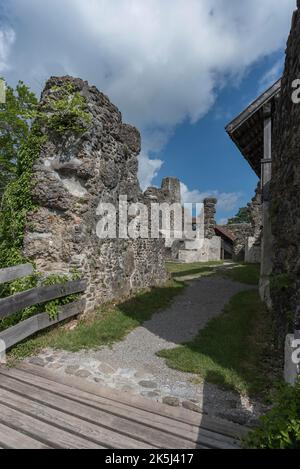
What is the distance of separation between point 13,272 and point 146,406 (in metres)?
3.29

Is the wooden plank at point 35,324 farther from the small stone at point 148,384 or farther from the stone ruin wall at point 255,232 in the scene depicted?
the stone ruin wall at point 255,232

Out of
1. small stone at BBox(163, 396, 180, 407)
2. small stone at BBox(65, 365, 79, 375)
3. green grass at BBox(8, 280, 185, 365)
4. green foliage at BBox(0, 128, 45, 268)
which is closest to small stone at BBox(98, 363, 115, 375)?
small stone at BBox(65, 365, 79, 375)

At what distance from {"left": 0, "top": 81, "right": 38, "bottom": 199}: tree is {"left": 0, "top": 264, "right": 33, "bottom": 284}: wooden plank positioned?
12.6m

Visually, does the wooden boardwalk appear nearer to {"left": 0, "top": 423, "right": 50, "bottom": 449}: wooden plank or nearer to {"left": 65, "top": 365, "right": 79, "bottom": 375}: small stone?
{"left": 0, "top": 423, "right": 50, "bottom": 449}: wooden plank

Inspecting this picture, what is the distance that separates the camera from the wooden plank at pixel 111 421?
3078 millimetres

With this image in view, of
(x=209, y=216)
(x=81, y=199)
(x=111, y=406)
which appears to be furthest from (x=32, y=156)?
(x=209, y=216)

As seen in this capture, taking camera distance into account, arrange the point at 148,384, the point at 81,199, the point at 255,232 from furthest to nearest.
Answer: the point at 255,232, the point at 81,199, the point at 148,384

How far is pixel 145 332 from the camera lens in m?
6.79

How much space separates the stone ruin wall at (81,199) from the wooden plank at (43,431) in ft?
11.7

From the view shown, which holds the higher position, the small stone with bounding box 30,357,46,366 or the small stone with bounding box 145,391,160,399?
the small stone with bounding box 30,357,46,366

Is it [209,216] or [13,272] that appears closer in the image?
[13,272]

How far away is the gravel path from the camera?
3.92 metres

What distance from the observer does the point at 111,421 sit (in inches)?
134

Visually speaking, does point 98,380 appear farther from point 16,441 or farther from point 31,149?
point 31,149
